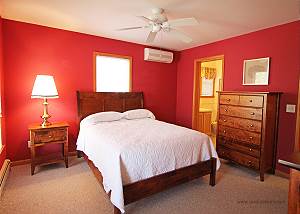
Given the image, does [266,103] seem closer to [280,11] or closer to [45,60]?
[280,11]

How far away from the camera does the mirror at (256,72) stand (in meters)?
3.19

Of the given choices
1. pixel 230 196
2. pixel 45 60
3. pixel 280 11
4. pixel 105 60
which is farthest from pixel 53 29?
pixel 230 196

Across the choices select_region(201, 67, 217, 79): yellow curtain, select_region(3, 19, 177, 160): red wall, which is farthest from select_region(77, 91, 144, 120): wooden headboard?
select_region(201, 67, 217, 79): yellow curtain

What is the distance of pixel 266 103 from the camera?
272 cm

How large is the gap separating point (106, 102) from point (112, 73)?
0.71 metres

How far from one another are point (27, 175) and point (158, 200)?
209 centimetres

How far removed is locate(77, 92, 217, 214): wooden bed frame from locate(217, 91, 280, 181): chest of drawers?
77 centimetres

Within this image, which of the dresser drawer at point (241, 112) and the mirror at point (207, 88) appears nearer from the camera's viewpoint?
the dresser drawer at point (241, 112)

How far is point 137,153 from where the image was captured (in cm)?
200

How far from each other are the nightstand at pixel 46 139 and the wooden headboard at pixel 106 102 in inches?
24.4

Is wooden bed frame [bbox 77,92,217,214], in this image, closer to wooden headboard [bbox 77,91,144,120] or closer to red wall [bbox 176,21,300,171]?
wooden headboard [bbox 77,91,144,120]

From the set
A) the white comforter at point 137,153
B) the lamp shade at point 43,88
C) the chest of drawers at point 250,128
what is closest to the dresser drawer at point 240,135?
the chest of drawers at point 250,128

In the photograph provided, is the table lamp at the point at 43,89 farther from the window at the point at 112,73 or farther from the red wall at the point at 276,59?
the red wall at the point at 276,59

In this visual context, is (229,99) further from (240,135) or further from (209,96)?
(209,96)
